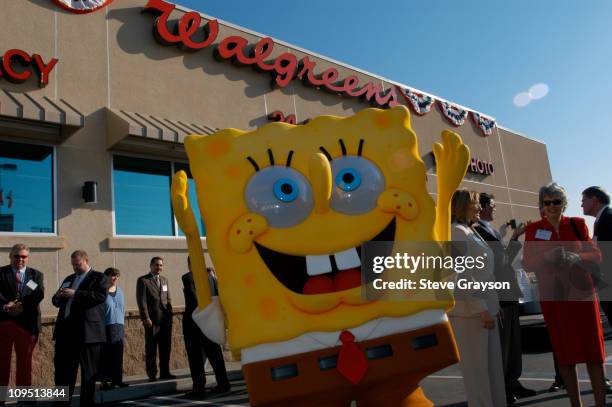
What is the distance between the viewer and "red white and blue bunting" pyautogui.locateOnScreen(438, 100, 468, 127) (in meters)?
17.5

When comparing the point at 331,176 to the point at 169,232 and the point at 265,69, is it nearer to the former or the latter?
the point at 169,232

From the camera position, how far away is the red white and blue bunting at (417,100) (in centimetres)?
1596

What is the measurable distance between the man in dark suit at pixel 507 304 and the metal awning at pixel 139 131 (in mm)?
Answer: 5796

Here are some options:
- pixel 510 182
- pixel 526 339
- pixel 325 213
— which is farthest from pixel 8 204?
pixel 510 182

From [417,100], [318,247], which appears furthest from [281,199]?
[417,100]

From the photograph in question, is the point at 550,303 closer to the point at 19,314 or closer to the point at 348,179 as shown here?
the point at 348,179

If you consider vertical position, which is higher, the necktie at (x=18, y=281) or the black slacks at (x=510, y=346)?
the necktie at (x=18, y=281)

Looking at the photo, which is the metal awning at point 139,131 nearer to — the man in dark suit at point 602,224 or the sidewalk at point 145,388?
the sidewalk at point 145,388

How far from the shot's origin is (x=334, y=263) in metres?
3.06

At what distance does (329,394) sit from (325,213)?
1000 millimetres

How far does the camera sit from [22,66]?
8430 mm

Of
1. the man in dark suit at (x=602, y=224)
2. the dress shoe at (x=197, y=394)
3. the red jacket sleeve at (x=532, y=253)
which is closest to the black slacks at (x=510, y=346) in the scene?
the man in dark suit at (x=602, y=224)

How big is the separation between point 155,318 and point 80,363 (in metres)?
2.61

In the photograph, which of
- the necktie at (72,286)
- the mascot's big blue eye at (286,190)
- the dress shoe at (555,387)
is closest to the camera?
the mascot's big blue eye at (286,190)
